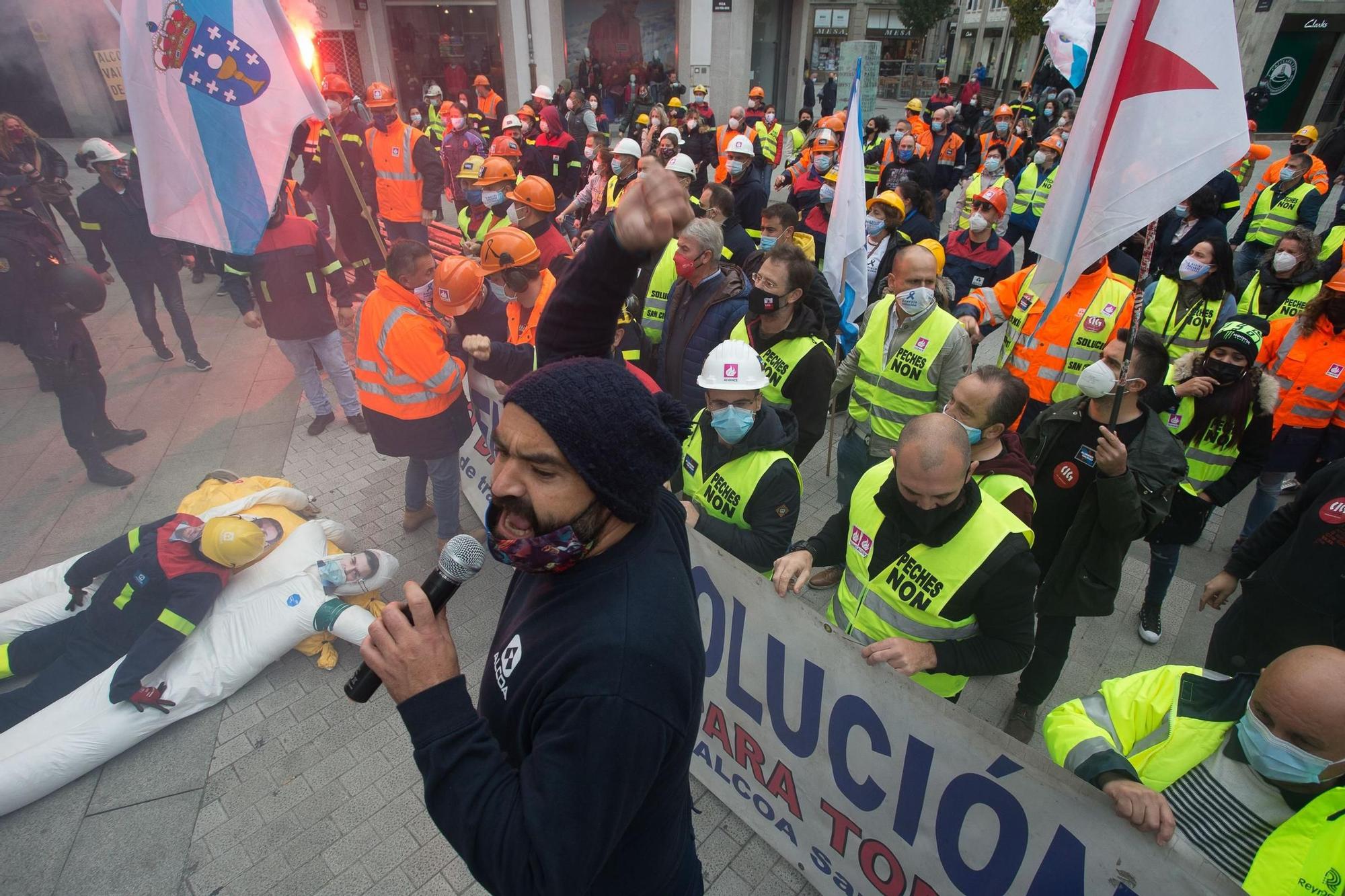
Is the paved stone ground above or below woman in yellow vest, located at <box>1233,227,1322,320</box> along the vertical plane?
below

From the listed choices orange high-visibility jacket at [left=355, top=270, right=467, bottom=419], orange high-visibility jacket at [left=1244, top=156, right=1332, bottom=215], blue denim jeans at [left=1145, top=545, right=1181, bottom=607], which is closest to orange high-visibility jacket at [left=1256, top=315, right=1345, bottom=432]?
blue denim jeans at [left=1145, top=545, right=1181, bottom=607]

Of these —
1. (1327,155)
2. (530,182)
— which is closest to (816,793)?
(530,182)

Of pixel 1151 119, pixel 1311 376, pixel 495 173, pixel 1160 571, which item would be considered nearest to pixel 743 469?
pixel 1151 119

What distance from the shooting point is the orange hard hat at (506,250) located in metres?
4.50

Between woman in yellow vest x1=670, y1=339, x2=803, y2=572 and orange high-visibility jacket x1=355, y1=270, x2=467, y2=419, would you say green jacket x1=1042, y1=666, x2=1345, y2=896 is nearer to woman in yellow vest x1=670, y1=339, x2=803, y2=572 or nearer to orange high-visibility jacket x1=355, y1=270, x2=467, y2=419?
woman in yellow vest x1=670, y1=339, x2=803, y2=572

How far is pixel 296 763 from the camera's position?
136 inches

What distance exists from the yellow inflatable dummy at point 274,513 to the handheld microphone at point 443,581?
2.75 m

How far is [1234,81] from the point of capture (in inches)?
A: 102

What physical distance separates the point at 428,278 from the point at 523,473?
346cm

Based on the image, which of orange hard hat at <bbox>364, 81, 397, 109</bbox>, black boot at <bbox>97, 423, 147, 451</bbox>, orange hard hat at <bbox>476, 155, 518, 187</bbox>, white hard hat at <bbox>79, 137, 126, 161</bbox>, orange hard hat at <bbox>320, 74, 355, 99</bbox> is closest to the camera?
black boot at <bbox>97, 423, 147, 451</bbox>

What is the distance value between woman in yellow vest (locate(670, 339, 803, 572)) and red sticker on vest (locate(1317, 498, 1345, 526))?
211 centimetres

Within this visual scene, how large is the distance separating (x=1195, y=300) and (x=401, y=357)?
5.85 m

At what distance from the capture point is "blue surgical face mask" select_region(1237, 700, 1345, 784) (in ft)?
5.66

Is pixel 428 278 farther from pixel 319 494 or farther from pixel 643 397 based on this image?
pixel 643 397
